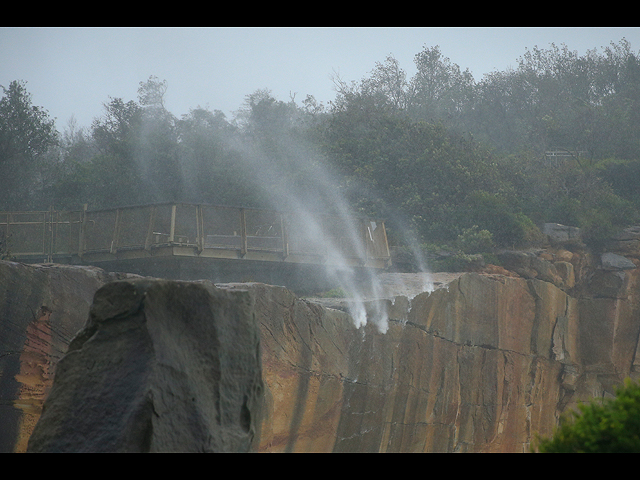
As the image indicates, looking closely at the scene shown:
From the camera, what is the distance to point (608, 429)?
3.72 m

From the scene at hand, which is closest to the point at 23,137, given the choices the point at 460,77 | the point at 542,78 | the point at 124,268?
the point at 124,268

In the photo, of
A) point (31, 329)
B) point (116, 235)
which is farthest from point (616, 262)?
point (31, 329)

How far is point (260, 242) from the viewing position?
16297 mm

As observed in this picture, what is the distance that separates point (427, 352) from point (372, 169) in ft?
30.9

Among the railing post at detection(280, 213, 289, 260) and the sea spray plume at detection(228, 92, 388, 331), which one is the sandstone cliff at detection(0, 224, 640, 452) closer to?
the sea spray plume at detection(228, 92, 388, 331)

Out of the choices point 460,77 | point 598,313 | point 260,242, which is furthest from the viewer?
point 460,77

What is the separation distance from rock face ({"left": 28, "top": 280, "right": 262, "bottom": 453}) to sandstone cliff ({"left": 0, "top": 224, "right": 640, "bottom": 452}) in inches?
1.9

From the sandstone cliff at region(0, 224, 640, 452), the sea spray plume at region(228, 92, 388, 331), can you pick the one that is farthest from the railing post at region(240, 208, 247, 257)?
the sandstone cliff at region(0, 224, 640, 452)

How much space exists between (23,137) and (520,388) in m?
18.2

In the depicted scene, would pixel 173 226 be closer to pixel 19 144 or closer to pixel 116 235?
pixel 116 235

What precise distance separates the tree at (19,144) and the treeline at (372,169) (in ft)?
0.12

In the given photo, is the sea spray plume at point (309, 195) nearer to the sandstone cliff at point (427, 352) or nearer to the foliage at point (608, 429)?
the sandstone cliff at point (427, 352)
